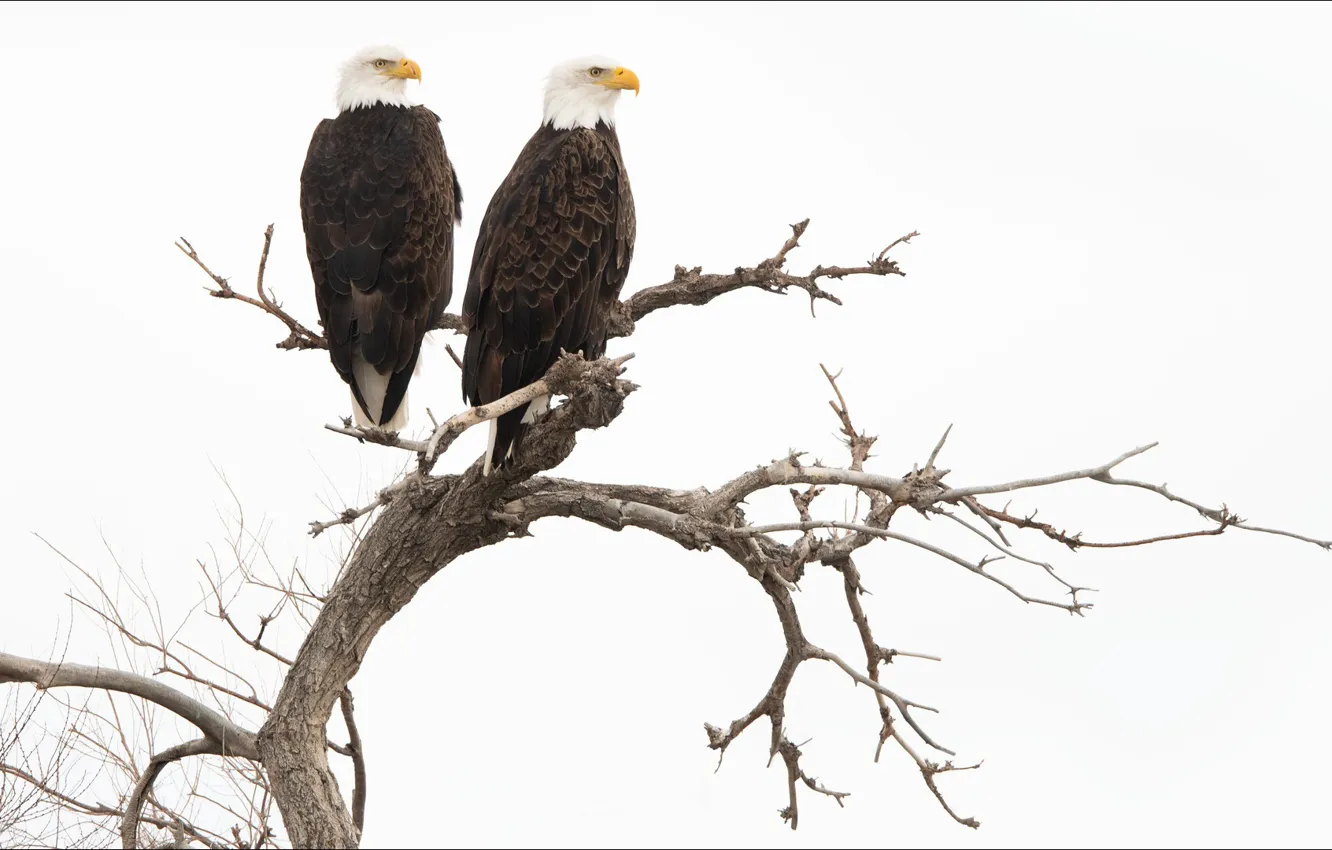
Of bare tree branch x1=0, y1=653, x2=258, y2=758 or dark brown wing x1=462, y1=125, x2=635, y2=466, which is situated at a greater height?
dark brown wing x1=462, y1=125, x2=635, y2=466

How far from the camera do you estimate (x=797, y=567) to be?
16.1 feet

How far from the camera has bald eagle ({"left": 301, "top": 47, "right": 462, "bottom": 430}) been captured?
18.0 feet

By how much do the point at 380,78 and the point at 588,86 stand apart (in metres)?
1.04

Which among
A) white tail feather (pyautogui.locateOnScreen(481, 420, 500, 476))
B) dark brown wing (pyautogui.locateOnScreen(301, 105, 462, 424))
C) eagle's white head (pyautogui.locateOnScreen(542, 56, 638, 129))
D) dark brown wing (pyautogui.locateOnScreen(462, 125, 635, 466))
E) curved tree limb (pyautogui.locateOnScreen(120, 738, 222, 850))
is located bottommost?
curved tree limb (pyautogui.locateOnScreen(120, 738, 222, 850))

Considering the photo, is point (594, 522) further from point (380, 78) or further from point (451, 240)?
point (380, 78)

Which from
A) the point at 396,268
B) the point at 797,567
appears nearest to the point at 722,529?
the point at 797,567

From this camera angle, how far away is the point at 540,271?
4.95m

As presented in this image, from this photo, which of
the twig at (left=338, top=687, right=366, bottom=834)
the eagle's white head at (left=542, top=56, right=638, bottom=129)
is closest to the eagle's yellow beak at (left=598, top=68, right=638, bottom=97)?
the eagle's white head at (left=542, top=56, right=638, bottom=129)

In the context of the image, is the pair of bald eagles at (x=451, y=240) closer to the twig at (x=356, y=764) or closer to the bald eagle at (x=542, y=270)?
the bald eagle at (x=542, y=270)

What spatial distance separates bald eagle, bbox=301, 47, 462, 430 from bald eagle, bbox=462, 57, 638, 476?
481 mm

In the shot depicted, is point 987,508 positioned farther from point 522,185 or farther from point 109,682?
point 109,682

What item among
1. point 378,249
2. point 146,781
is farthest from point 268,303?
point 146,781

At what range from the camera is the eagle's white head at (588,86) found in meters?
5.47

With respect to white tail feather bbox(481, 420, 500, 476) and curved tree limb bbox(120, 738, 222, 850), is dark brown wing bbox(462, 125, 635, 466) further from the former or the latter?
curved tree limb bbox(120, 738, 222, 850)
